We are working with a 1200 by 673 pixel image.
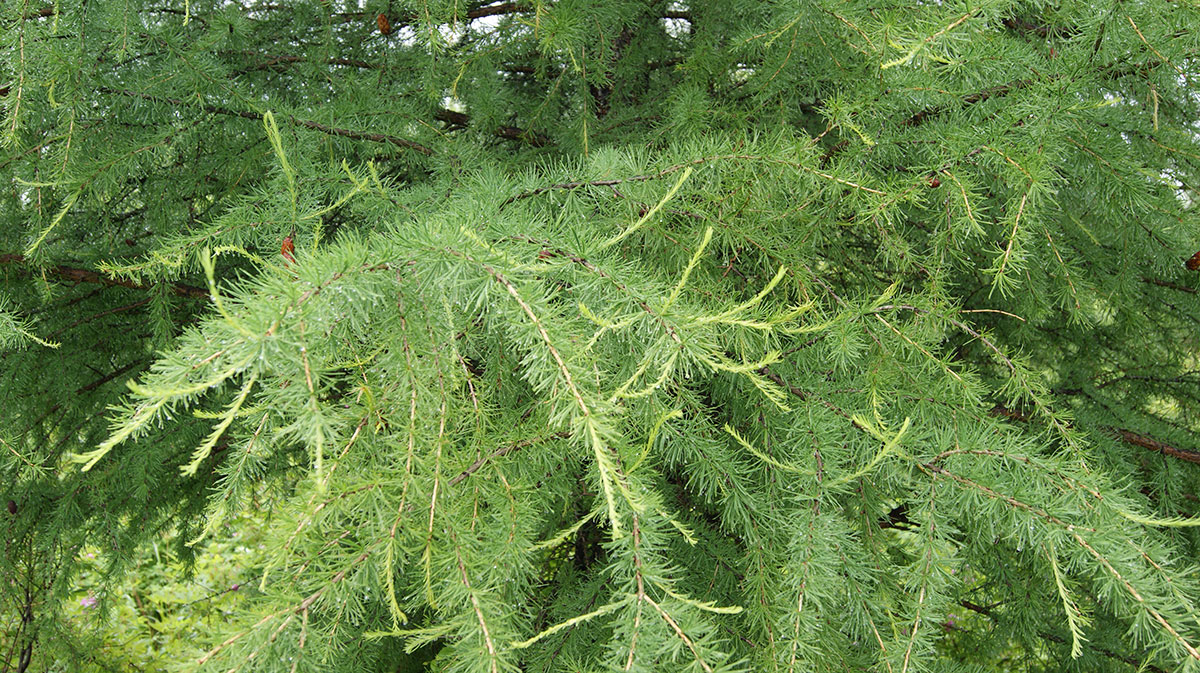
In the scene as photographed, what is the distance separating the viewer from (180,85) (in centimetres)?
154

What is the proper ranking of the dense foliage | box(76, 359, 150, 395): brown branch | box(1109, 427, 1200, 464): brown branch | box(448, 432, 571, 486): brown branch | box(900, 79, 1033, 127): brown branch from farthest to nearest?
box(76, 359, 150, 395): brown branch, box(1109, 427, 1200, 464): brown branch, box(900, 79, 1033, 127): brown branch, box(448, 432, 571, 486): brown branch, the dense foliage

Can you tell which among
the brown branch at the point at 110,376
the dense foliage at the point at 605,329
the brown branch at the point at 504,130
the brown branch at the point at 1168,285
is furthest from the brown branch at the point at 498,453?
the brown branch at the point at 1168,285

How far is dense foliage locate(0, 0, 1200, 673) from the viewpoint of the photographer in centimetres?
89

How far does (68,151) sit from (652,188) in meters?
1.09

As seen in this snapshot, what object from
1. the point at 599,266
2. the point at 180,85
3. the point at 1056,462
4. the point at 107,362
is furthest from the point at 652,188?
the point at 107,362

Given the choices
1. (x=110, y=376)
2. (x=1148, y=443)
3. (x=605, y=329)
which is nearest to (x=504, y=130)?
(x=110, y=376)

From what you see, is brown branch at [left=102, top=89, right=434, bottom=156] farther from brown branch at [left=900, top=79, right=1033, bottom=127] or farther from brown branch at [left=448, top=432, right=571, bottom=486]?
brown branch at [left=900, top=79, right=1033, bottom=127]

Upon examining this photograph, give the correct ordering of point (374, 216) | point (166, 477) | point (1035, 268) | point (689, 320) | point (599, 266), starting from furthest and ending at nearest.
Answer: point (166, 477)
point (1035, 268)
point (374, 216)
point (599, 266)
point (689, 320)

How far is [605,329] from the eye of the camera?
0.83 meters

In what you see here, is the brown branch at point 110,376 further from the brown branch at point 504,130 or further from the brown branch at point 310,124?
the brown branch at point 504,130

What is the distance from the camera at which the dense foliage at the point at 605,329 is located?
89cm

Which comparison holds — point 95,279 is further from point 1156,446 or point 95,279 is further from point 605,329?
point 1156,446

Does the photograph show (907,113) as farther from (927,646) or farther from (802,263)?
(927,646)

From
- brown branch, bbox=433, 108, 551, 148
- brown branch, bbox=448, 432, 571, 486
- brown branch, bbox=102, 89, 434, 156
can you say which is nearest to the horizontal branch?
brown branch, bbox=448, 432, 571, 486
